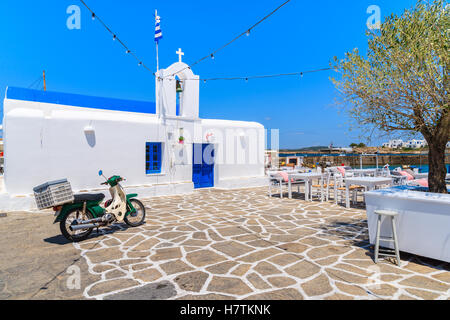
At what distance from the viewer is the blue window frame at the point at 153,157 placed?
10.1 meters

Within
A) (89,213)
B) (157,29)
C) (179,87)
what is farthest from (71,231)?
(157,29)

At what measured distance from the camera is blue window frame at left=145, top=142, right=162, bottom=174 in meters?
10.1

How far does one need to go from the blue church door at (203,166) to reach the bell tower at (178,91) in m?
1.48

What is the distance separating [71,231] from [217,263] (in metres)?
3.06

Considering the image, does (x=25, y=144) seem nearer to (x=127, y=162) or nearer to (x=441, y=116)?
(x=127, y=162)

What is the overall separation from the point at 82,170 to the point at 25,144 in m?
1.65

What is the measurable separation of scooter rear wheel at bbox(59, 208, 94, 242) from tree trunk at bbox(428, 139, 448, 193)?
598cm

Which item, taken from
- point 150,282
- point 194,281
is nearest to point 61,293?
point 150,282

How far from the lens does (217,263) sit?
12.7 feet

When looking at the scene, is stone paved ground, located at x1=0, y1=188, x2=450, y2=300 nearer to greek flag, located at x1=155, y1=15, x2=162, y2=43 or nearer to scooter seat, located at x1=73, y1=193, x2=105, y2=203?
scooter seat, located at x1=73, y1=193, x2=105, y2=203

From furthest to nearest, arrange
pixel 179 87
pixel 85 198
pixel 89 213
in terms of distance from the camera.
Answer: pixel 179 87
pixel 89 213
pixel 85 198

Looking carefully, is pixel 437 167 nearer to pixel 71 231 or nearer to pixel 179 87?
pixel 71 231

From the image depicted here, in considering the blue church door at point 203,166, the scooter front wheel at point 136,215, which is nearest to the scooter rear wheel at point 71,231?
the scooter front wheel at point 136,215

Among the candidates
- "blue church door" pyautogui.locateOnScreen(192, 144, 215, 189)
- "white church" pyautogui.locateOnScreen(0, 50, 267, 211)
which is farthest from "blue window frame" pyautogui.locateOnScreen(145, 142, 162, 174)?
"blue church door" pyautogui.locateOnScreen(192, 144, 215, 189)
